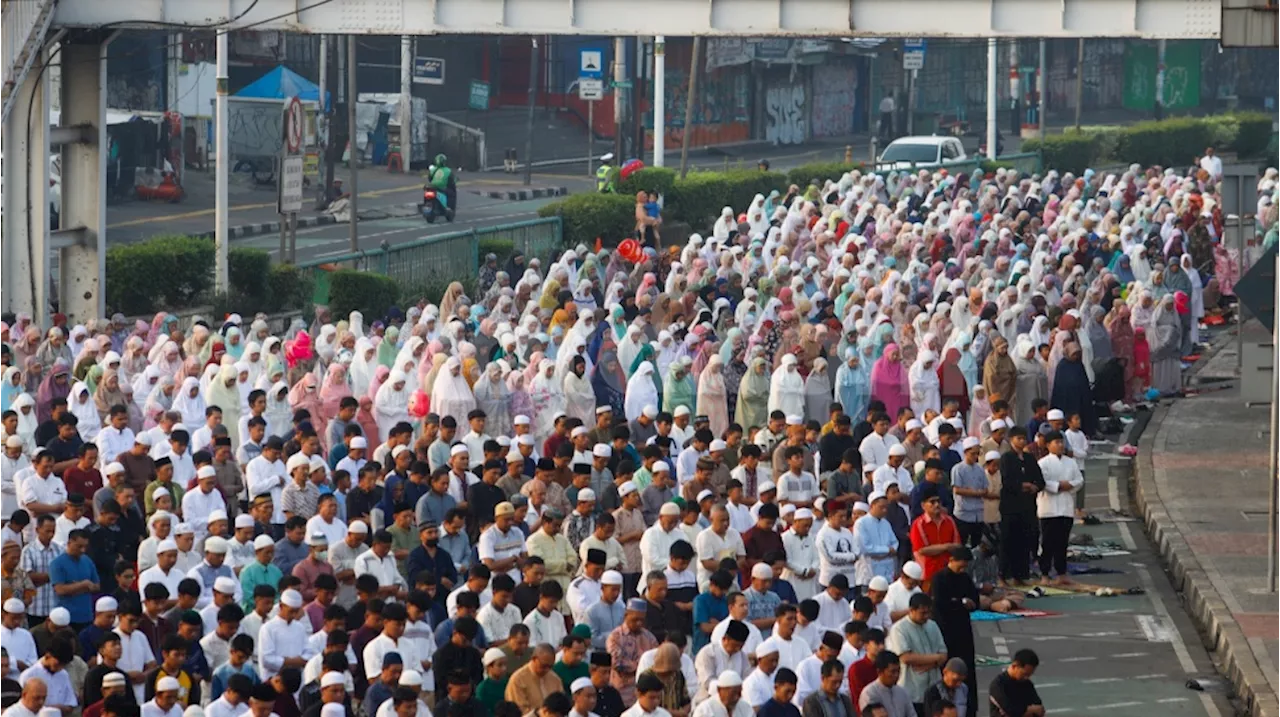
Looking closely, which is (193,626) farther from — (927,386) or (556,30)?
(556,30)

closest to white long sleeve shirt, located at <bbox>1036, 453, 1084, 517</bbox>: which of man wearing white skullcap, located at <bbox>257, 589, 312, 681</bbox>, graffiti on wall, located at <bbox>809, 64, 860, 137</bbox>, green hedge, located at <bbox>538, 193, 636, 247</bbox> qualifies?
man wearing white skullcap, located at <bbox>257, 589, 312, 681</bbox>

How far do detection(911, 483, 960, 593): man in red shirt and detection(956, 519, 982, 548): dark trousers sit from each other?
218cm

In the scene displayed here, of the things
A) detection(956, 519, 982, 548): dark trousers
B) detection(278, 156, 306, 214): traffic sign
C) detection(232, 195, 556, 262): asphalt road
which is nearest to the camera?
detection(956, 519, 982, 548): dark trousers

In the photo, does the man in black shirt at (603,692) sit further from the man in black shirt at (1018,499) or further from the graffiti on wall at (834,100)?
the graffiti on wall at (834,100)

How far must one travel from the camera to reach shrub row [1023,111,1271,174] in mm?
50031

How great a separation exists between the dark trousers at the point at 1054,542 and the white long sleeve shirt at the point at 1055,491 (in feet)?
0.20

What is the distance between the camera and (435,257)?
31438 mm

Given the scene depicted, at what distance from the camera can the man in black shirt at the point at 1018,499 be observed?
18.6m

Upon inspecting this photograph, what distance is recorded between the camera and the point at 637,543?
52.3 ft

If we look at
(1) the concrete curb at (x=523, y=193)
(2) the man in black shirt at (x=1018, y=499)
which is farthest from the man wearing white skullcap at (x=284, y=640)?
(1) the concrete curb at (x=523, y=193)

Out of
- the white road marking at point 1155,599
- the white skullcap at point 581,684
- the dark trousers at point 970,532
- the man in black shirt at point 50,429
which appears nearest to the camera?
the white skullcap at point 581,684

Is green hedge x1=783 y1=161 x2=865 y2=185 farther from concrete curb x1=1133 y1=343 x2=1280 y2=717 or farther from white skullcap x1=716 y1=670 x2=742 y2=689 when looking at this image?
white skullcap x1=716 y1=670 x2=742 y2=689

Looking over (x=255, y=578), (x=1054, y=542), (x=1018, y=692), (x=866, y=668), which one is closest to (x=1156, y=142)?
(x=1054, y=542)

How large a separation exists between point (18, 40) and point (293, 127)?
3.95 m
